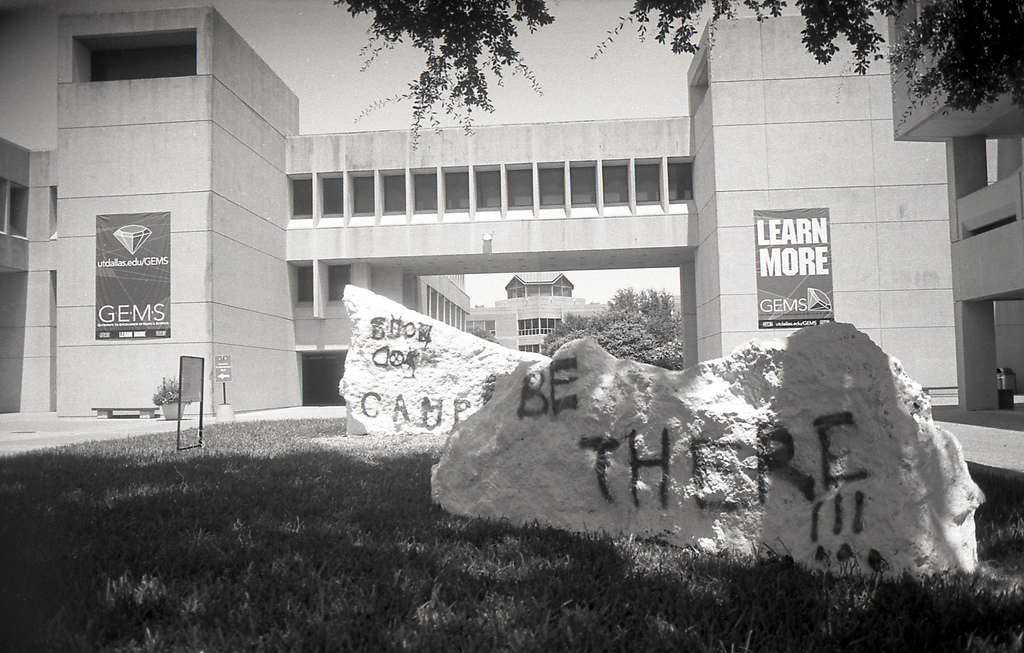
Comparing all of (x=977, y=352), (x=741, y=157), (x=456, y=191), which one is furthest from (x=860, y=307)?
(x=456, y=191)

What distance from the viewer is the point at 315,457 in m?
8.62

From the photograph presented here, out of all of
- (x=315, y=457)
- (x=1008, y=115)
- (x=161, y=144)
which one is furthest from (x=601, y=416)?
(x=161, y=144)

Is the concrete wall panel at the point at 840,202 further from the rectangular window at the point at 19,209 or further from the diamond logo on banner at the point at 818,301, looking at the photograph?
the rectangular window at the point at 19,209

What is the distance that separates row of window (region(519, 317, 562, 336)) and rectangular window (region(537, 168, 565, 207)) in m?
58.2

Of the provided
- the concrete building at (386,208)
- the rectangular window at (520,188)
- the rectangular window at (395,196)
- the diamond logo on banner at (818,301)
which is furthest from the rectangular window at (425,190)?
the diamond logo on banner at (818,301)

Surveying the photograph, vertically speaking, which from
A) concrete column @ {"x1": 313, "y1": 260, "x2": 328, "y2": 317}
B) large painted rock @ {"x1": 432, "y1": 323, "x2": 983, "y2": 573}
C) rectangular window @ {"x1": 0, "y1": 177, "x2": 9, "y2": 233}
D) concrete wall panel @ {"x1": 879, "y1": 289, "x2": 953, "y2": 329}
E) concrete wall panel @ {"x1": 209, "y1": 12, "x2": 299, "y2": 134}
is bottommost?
large painted rock @ {"x1": 432, "y1": 323, "x2": 983, "y2": 573}

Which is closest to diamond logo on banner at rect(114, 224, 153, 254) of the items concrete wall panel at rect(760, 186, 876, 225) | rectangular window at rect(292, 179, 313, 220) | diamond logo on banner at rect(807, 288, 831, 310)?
rectangular window at rect(292, 179, 313, 220)

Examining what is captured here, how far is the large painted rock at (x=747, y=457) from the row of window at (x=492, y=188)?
2095 cm

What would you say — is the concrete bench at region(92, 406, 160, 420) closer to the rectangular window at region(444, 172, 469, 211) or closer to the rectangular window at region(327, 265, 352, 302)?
the rectangular window at region(327, 265, 352, 302)

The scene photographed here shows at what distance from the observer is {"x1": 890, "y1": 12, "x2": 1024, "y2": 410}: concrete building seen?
15.4 meters

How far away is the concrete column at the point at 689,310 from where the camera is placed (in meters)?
27.2

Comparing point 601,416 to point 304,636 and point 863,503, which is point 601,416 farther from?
point 304,636

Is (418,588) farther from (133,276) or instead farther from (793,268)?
(793,268)

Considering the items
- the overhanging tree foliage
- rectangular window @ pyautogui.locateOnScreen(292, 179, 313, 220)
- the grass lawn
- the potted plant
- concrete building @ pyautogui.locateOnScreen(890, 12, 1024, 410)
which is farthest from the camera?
rectangular window @ pyautogui.locateOnScreen(292, 179, 313, 220)
